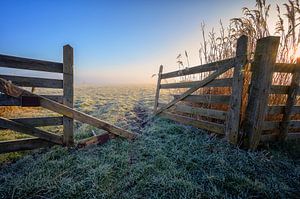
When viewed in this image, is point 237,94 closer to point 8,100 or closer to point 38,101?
point 38,101

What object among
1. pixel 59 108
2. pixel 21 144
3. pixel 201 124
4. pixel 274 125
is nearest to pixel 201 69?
pixel 201 124

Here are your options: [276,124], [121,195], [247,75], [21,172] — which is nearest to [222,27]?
[247,75]

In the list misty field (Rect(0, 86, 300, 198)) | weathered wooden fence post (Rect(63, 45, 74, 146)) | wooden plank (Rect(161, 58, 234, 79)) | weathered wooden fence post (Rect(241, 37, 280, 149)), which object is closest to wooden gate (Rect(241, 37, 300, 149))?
weathered wooden fence post (Rect(241, 37, 280, 149))

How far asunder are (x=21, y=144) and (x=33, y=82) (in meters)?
1.08

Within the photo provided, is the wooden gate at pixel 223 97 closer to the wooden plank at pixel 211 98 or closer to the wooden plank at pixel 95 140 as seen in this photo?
the wooden plank at pixel 211 98

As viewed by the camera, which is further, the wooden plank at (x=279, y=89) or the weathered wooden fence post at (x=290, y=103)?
the weathered wooden fence post at (x=290, y=103)

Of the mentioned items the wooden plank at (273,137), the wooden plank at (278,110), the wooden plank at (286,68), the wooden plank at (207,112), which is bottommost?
the wooden plank at (273,137)

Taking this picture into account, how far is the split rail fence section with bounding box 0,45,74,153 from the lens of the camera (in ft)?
8.25

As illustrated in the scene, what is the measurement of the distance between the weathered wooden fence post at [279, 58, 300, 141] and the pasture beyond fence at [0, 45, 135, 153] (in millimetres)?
3490

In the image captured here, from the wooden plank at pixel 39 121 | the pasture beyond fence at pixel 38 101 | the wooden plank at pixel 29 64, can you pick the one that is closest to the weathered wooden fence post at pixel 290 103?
the pasture beyond fence at pixel 38 101

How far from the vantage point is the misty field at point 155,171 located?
1891 millimetres

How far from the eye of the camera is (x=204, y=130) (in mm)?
3801

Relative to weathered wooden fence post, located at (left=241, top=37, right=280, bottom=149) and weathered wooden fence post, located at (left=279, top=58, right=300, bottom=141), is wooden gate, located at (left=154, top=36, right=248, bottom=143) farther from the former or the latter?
weathered wooden fence post, located at (left=279, top=58, right=300, bottom=141)

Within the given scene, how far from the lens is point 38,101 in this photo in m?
2.59
